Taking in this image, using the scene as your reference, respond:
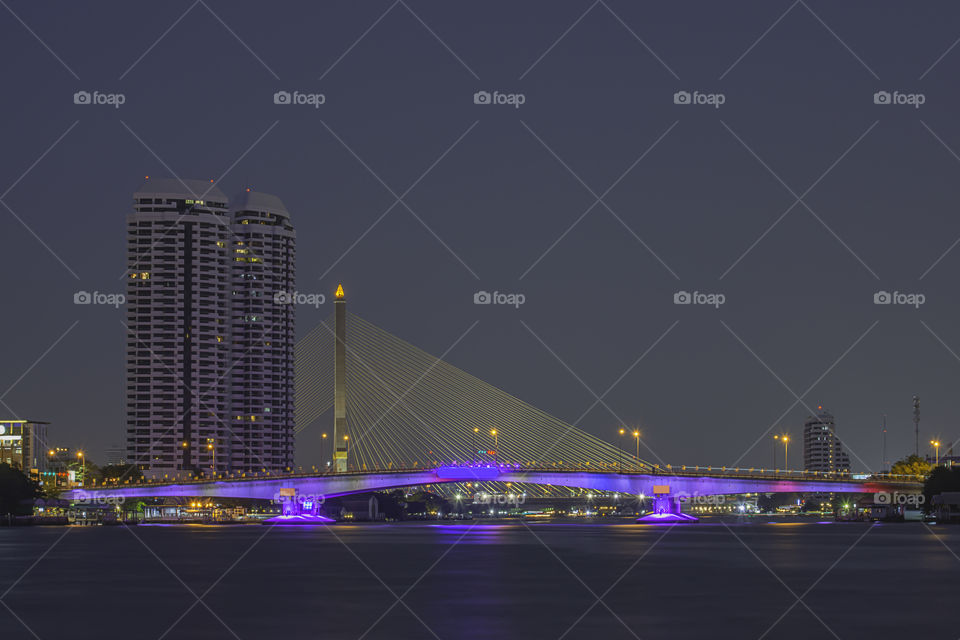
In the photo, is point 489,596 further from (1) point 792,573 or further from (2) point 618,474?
(2) point 618,474

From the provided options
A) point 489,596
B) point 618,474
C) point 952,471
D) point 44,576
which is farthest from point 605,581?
point 952,471

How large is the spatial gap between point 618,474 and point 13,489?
7593 centimetres

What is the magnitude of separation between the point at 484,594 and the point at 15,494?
138 m

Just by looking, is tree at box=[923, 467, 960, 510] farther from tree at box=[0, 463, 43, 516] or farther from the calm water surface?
tree at box=[0, 463, 43, 516]

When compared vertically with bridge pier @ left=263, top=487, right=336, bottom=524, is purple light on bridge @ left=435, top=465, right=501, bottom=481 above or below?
above

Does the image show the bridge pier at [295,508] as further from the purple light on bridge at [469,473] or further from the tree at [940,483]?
Result: the tree at [940,483]

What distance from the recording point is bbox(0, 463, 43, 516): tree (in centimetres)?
16700

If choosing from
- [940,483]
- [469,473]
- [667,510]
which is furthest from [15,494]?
[940,483]

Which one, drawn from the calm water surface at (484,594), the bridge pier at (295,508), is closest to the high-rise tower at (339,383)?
the bridge pier at (295,508)

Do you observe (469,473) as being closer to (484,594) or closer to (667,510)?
(667,510)

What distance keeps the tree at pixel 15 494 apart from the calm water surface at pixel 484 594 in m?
97.5

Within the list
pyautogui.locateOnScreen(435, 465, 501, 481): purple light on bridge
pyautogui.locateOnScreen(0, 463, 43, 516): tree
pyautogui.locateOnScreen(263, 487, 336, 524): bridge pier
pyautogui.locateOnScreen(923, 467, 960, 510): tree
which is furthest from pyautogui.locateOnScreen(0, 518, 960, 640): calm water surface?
pyautogui.locateOnScreen(263, 487, 336, 524): bridge pier

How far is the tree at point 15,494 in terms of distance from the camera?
167000mm

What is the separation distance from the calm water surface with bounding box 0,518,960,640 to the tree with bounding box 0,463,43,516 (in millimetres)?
97481
